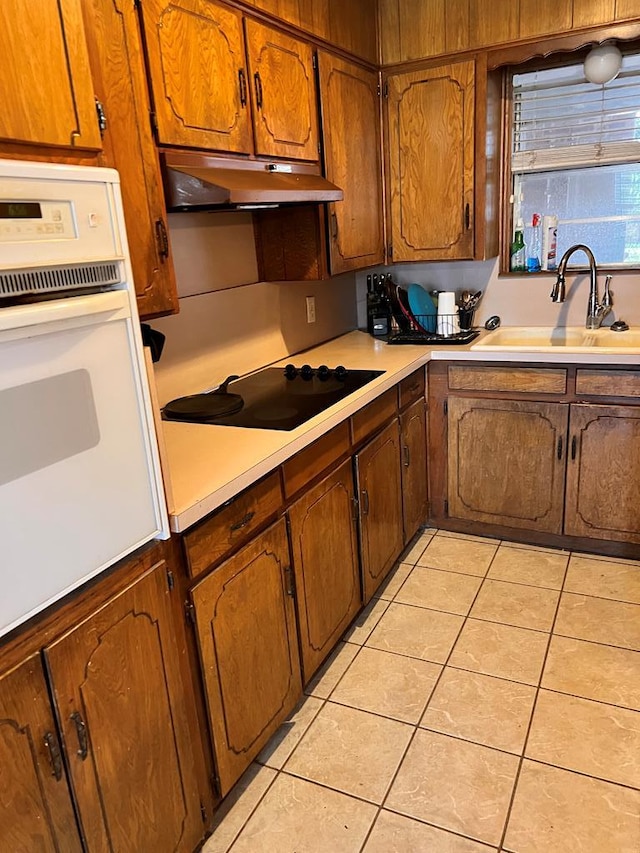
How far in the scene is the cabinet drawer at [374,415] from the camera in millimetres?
2195

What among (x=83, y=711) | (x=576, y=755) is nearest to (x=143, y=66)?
(x=83, y=711)

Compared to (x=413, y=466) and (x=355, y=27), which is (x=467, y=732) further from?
(x=355, y=27)

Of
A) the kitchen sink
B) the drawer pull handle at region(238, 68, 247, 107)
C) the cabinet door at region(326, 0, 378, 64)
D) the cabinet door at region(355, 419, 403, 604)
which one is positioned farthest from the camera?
the kitchen sink

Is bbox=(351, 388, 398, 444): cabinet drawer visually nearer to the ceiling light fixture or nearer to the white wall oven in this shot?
the white wall oven

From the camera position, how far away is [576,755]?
5.87ft

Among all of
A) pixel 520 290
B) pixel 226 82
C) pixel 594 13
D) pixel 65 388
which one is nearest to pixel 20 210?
pixel 65 388

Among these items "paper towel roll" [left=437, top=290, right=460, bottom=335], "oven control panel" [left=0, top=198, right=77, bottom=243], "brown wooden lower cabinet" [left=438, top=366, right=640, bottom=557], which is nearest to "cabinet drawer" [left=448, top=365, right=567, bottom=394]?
"brown wooden lower cabinet" [left=438, top=366, right=640, bottom=557]

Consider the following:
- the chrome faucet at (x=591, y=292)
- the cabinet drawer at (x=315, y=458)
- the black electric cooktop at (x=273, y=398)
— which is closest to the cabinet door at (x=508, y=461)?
the chrome faucet at (x=591, y=292)

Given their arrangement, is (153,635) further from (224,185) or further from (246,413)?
(224,185)

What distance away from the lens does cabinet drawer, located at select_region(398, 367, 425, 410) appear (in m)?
2.60

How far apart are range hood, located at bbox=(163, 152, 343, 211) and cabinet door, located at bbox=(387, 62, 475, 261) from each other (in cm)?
95

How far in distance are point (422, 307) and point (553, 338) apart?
0.64 m

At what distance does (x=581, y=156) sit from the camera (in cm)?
294

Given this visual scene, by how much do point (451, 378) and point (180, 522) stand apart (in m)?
1.78
